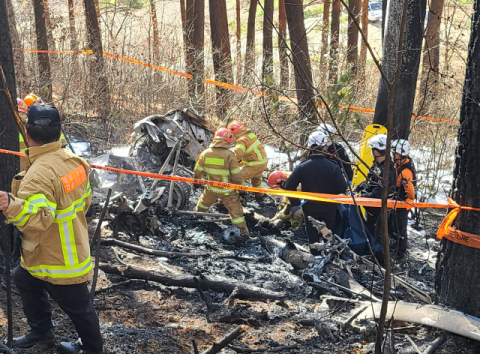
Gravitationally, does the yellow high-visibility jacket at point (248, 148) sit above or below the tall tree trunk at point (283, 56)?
below

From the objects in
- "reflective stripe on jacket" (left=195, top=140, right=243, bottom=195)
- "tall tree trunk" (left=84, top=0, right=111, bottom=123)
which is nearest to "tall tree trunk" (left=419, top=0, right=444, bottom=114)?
"reflective stripe on jacket" (left=195, top=140, right=243, bottom=195)

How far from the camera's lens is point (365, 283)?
209 inches

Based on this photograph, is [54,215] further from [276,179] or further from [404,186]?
[276,179]

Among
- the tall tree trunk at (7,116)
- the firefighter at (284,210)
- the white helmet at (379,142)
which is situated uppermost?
the tall tree trunk at (7,116)

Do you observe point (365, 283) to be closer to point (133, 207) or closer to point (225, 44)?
point (133, 207)

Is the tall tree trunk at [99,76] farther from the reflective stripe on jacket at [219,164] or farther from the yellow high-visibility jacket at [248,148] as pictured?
the reflective stripe on jacket at [219,164]

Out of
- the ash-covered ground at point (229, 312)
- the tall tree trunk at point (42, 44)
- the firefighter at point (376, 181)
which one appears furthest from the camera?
the tall tree trunk at point (42, 44)

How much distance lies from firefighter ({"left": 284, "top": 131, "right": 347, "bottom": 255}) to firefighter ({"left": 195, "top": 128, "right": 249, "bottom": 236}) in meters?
0.94

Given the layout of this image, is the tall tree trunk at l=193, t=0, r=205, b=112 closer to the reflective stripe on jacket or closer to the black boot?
the reflective stripe on jacket

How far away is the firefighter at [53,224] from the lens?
2846 millimetres

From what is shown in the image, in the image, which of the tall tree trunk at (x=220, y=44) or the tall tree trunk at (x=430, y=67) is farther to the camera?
the tall tree trunk at (x=220, y=44)

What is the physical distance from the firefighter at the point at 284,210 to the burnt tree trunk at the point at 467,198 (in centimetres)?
348

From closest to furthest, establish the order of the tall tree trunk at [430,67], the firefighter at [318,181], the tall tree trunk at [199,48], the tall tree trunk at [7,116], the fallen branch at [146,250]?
the tall tree trunk at [430,67]
the tall tree trunk at [7,116]
the fallen branch at [146,250]
the firefighter at [318,181]
the tall tree trunk at [199,48]

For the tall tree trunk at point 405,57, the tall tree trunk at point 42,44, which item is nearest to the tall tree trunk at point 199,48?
the tall tree trunk at point 42,44
